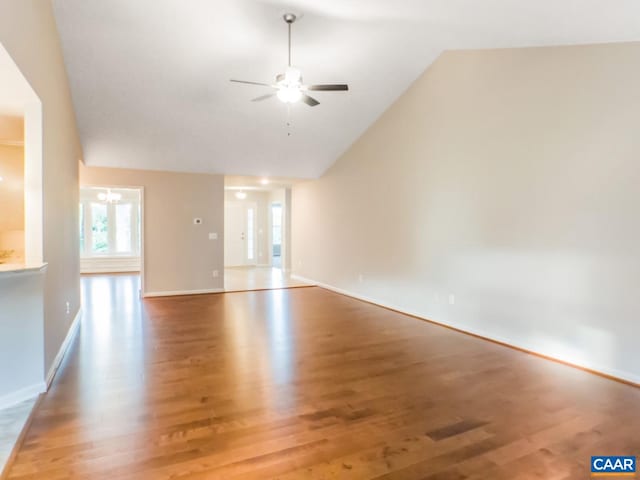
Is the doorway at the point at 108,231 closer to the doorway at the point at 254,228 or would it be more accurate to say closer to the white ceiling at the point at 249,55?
the doorway at the point at 254,228

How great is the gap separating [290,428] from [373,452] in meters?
0.57

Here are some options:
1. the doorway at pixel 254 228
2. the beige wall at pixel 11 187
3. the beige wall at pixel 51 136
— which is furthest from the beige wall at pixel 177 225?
the doorway at pixel 254 228

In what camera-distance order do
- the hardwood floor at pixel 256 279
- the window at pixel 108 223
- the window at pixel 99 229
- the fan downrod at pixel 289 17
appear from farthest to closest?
the window at pixel 99 229 < the window at pixel 108 223 < the hardwood floor at pixel 256 279 < the fan downrod at pixel 289 17

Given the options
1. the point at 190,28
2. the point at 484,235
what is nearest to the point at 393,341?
the point at 484,235

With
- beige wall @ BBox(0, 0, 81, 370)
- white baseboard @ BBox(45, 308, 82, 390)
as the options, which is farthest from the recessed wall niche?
white baseboard @ BBox(45, 308, 82, 390)

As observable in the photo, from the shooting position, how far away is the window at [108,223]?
10078mm

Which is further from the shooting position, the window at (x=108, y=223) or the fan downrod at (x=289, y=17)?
the window at (x=108, y=223)

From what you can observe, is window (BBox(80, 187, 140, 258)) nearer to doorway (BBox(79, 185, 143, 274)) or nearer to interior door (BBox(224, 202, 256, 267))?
doorway (BBox(79, 185, 143, 274))

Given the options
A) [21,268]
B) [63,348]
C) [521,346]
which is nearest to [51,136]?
[21,268]

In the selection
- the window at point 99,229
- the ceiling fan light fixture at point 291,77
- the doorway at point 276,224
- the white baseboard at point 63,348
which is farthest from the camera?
the doorway at point 276,224

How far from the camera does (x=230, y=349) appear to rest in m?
3.89

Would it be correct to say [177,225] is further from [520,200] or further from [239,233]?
[520,200]

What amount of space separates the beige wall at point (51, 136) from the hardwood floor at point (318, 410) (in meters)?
0.63

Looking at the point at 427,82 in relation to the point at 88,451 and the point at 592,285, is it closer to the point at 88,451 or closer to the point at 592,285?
the point at 592,285
